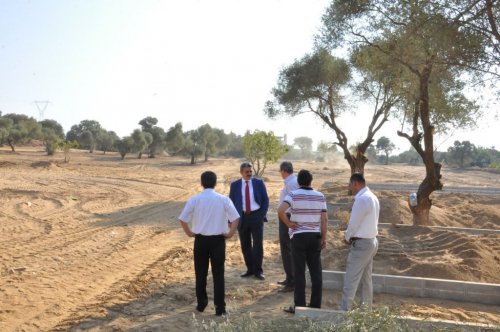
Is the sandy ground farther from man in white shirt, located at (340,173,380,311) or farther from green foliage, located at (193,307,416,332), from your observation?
green foliage, located at (193,307,416,332)

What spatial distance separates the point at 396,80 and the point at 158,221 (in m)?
7.98

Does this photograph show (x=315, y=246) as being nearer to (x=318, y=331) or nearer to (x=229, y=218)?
(x=229, y=218)

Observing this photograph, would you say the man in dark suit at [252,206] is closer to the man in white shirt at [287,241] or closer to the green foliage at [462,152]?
the man in white shirt at [287,241]

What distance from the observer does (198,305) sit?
604 centimetres

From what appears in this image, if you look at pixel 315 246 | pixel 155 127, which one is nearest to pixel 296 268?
pixel 315 246

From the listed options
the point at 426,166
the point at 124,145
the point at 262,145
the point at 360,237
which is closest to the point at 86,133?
the point at 124,145

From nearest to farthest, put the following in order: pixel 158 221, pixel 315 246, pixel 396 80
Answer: pixel 315 246, pixel 396 80, pixel 158 221

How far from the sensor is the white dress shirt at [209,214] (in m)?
5.86

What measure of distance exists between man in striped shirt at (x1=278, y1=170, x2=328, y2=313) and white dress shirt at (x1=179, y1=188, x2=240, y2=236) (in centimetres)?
80

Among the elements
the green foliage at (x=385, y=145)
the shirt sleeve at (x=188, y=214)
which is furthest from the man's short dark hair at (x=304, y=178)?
the green foliage at (x=385, y=145)

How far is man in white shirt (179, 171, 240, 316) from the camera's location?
5871 mm

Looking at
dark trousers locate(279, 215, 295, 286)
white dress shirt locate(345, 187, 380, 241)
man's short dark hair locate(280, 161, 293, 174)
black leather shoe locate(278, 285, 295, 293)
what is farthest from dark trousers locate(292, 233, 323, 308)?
man's short dark hair locate(280, 161, 293, 174)

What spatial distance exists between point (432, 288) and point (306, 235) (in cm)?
248

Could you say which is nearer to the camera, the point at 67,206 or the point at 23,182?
the point at 67,206
